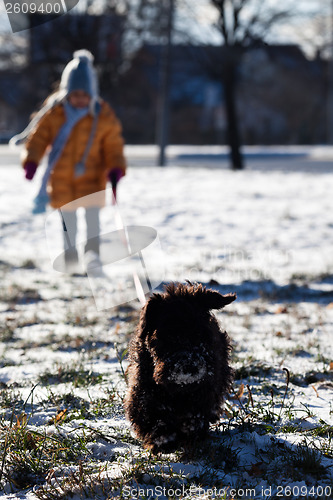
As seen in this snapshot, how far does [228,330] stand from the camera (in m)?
4.49

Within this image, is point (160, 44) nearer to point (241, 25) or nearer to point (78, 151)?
point (241, 25)

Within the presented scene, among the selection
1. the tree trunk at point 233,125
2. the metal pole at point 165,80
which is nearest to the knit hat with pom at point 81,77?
the metal pole at point 165,80

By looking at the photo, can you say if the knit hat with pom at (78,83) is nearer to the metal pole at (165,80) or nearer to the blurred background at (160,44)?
the blurred background at (160,44)

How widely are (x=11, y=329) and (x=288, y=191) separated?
9215 mm

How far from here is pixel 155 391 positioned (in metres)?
2.44

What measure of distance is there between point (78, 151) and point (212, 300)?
410cm

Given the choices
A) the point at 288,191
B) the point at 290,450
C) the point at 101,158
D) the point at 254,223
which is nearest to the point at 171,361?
the point at 290,450

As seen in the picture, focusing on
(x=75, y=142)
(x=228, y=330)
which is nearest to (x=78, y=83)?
(x=75, y=142)

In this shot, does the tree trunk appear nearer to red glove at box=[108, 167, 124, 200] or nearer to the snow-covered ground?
the snow-covered ground

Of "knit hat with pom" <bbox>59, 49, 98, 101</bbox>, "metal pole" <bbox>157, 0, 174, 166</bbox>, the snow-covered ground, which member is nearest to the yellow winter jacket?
"knit hat with pom" <bbox>59, 49, 98, 101</bbox>

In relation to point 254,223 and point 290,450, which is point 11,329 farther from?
point 254,223

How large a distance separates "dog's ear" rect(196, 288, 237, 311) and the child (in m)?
3.51

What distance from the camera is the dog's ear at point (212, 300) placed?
2.55 m

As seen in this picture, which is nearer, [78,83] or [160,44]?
[78,83]
